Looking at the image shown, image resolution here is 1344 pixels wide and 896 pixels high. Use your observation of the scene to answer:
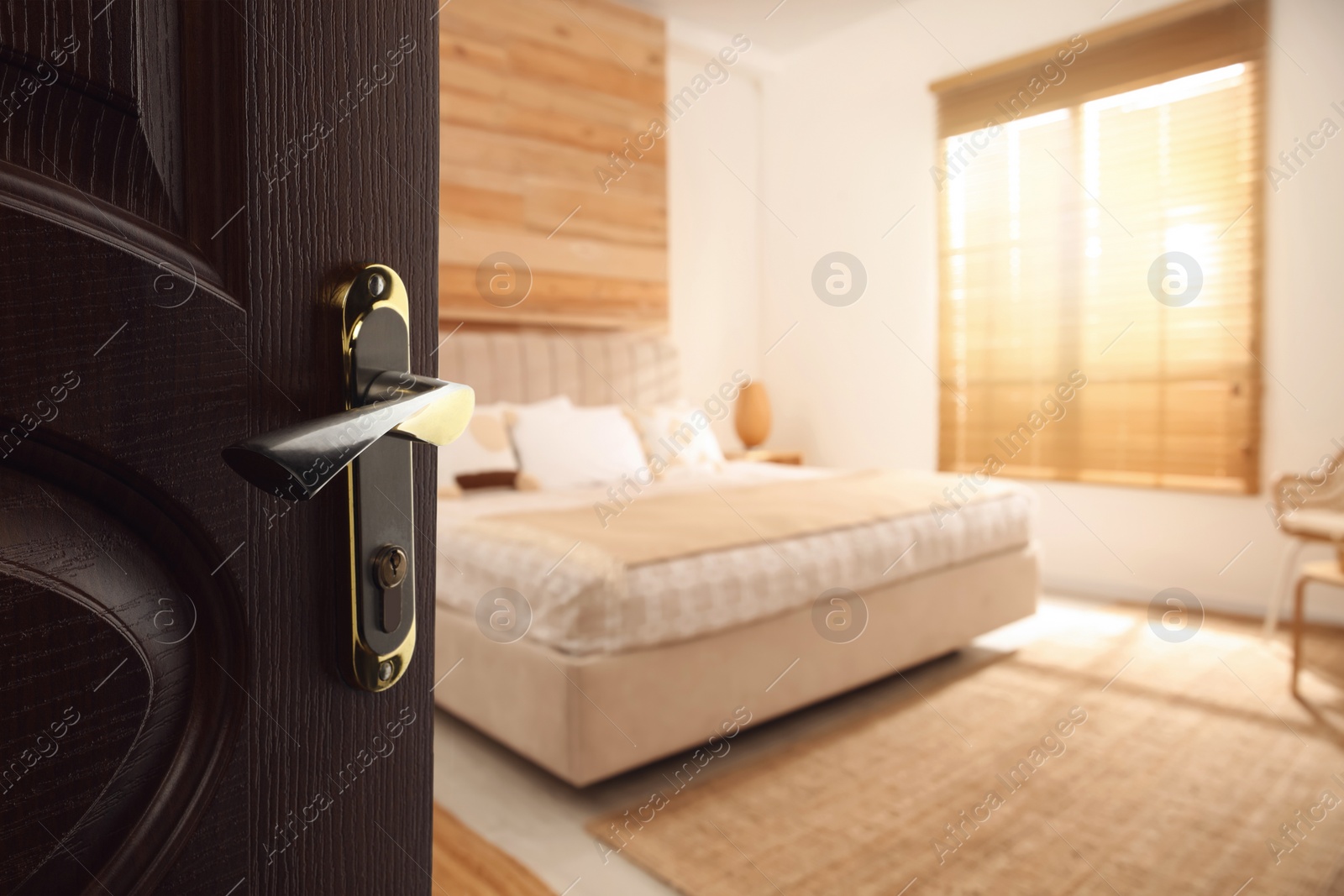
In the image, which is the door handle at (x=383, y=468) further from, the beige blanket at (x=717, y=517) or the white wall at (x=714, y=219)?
the white wall at (x=714, y=219)

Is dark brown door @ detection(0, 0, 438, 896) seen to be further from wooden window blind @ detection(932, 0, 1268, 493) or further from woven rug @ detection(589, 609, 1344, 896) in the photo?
wooden window blind @ detection(932, 0, 1268, 493)

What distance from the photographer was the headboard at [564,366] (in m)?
3.87

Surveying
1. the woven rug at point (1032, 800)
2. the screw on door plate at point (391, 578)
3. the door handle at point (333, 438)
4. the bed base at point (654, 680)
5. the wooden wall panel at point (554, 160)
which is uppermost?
the wooden wall panel at point (554, 160)

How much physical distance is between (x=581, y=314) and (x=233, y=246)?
4044 mm

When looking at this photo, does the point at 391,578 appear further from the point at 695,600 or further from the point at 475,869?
the point at 695,600

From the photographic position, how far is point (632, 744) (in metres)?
1.97

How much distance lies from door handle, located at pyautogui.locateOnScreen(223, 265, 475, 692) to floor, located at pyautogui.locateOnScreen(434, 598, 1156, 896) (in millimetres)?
1452

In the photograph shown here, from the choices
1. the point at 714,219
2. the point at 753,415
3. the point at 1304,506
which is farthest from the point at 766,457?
the point at 1304,506

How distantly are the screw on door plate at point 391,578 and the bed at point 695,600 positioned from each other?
1511mm

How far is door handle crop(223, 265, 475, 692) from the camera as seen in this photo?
0.41 metres

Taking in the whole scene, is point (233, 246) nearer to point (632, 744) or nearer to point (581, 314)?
point (632, 744)

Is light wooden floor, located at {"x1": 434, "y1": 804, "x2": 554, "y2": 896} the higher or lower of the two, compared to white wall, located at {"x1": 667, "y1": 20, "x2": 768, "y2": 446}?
lower

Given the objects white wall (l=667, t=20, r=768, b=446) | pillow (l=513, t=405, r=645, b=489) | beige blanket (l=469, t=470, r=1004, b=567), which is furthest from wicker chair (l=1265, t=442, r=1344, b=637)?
white wall (l=667, t=20, r=768, b=446)

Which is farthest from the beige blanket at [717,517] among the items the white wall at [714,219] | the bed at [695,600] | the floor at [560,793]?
the white wall at [714,219]
